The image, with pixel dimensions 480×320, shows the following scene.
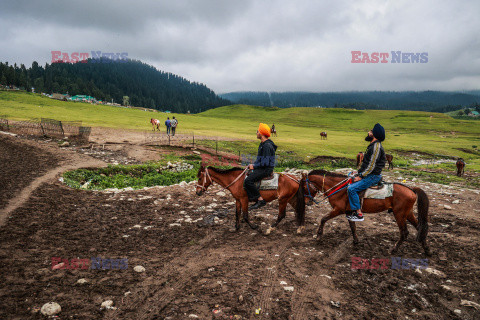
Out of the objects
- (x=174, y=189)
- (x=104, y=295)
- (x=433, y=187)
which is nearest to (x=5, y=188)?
(x=174, y=189)

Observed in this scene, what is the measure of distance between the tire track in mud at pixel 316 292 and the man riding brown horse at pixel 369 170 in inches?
67.2

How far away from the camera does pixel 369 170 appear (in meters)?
6.62

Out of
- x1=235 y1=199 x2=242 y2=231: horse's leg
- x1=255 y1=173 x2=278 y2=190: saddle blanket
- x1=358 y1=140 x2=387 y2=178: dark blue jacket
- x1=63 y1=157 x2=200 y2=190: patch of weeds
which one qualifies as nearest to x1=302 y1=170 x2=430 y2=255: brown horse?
x1=358 y1=140 x2=387 y2=178: dark blue jacket

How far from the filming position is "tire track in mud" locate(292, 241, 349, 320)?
4.41 metres

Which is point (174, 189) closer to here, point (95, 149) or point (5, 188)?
point (5, 188)

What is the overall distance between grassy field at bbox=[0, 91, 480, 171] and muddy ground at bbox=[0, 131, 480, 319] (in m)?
16.4

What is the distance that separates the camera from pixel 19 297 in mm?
4297

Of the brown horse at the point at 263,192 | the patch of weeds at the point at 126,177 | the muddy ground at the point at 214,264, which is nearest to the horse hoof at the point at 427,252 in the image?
the muddy ground at the point at 214,264

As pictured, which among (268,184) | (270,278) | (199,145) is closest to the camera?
(270,278)

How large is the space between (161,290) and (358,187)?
5694 mm

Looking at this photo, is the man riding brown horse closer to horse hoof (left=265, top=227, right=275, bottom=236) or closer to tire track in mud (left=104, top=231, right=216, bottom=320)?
horse hoof (left=265, top=227, right=275, bottom=236)

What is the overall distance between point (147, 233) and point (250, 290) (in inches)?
165

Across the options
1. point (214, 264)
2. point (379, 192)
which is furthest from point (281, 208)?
point (214, 264)

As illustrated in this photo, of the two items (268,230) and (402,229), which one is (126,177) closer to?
(268,230)
